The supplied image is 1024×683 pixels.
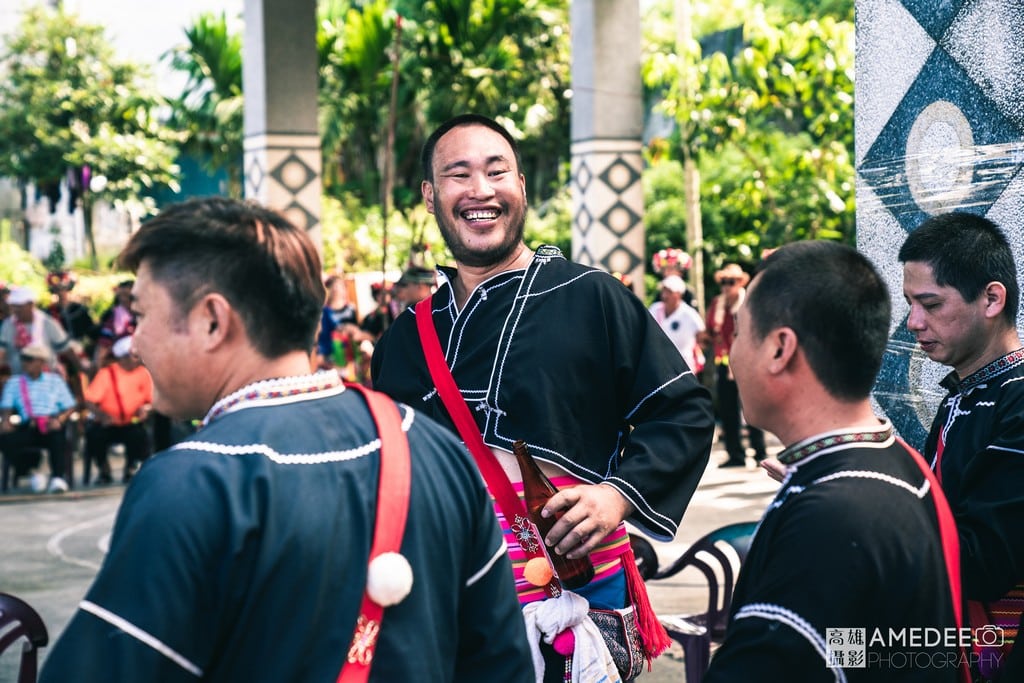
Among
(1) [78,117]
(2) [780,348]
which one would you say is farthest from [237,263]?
(1) [78,117]

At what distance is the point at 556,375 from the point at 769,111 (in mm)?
11548

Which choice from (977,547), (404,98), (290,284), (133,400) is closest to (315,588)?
(290,284)

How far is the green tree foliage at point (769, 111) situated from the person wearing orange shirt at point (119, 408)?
17.5ft

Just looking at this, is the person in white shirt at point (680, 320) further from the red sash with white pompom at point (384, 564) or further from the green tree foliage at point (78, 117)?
the green tree foliage at point (78, 117)

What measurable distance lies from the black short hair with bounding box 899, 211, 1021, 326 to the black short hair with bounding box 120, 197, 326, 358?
1582 millimetres

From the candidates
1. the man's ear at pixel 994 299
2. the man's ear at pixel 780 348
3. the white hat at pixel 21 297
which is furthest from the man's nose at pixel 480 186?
the white hat at pixel 21 297

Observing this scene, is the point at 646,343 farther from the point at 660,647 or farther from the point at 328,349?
the point at 328,349

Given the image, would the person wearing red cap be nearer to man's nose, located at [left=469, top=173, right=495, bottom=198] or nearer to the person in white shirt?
the person in white shirt

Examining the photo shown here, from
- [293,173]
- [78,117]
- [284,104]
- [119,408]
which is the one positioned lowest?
[119,408]

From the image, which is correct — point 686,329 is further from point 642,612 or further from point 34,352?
point 642,612

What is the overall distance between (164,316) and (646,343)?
145 cm

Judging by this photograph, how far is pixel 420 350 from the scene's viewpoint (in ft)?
10.4

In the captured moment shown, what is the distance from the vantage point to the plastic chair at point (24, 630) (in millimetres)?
3402

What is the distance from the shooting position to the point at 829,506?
71.1 inches
